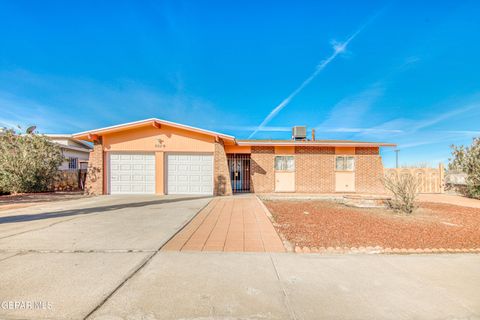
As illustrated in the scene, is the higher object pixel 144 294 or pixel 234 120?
pixel 234 120

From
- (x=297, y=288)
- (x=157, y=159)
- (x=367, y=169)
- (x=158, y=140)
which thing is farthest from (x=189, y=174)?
(x=367, y=169)

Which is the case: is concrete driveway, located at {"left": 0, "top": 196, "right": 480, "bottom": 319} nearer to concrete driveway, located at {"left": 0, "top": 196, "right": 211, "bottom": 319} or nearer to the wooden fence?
concrete driveway, located at {"left": 0, "top": 196, "right": 211, "bottom": 319}

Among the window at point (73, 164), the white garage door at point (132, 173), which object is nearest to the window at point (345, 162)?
the white garage door at point (132, 173)

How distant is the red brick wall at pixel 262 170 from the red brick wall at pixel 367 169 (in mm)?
5517

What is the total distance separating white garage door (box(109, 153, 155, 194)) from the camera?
12016 millimetres

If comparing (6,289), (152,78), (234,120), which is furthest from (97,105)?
(6,289)

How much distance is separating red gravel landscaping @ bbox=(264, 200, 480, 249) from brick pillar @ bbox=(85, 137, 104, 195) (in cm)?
1040

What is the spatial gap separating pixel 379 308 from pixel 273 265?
53.9 inches

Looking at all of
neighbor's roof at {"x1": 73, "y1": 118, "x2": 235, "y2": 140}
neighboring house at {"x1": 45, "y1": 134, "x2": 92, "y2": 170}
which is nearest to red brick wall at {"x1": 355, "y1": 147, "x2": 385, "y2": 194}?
neighbor's roof at {"x1": 73, "y1": 118, "x2": 235, "y2": 140}

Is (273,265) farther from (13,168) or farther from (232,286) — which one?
(13,168)

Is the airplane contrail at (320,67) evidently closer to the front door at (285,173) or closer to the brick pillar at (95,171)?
the front door at (285,173)

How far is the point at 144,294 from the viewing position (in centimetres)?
241

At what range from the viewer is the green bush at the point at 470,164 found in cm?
1120

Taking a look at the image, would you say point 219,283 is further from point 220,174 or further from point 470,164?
point 470,164
